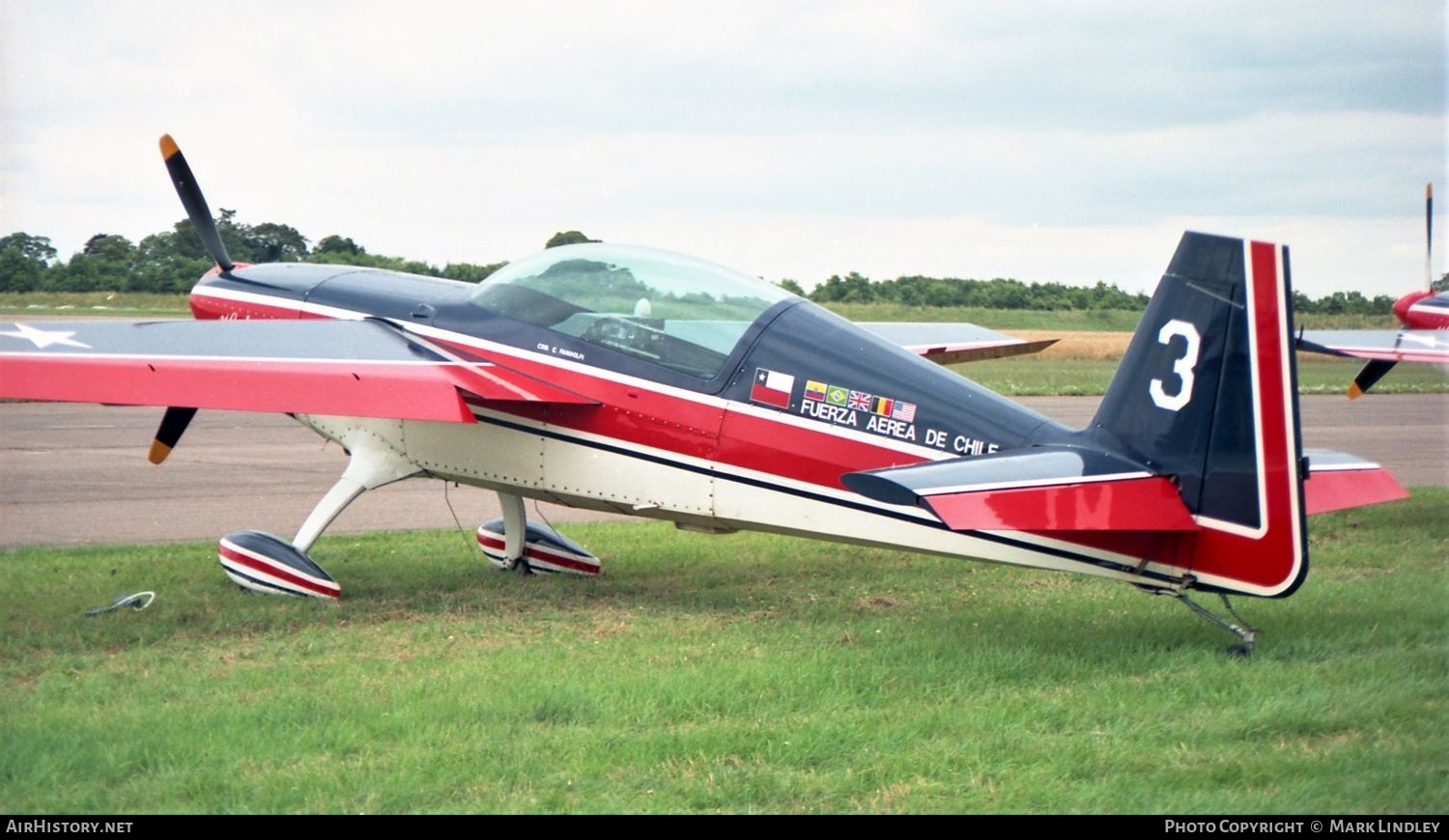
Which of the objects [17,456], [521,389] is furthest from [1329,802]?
[17,456]

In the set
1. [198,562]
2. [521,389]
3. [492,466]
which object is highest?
[521,389]

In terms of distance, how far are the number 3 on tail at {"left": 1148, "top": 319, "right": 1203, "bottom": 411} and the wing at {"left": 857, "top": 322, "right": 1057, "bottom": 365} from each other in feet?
16.3

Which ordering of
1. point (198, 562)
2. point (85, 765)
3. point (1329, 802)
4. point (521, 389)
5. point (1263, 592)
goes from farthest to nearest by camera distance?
1. point (198, 562)
2. point (521, 389)
3. point (1263, 592)
4. point (85, 765)
5. point (1329, 802)

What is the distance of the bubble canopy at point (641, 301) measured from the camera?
7.72 m

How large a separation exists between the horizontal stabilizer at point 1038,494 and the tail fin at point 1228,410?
0.42 feet

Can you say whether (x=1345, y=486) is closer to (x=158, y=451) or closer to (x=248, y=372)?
(x=248, y=372)

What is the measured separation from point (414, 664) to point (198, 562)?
3.45 meters

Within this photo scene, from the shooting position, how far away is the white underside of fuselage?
6715 mm

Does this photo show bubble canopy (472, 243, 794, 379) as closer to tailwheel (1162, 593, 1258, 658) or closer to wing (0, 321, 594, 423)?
wing (0, 321, 594, 423)

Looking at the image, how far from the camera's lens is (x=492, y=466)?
839 centimetres

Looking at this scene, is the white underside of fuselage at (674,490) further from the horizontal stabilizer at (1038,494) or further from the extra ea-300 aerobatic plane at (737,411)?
the horizontal stabilizer at (1038,494)

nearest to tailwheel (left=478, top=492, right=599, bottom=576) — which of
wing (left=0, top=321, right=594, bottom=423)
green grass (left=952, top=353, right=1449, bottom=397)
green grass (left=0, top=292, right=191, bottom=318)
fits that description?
wing (left=0, top=321, right=594, bottom=423)

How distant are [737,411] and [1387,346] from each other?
25.7 feet

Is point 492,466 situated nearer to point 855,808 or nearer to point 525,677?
point 525,677
